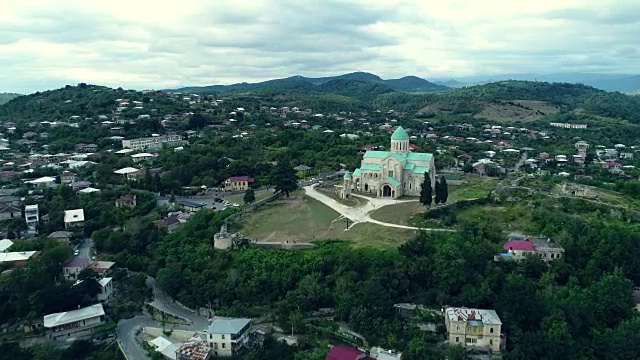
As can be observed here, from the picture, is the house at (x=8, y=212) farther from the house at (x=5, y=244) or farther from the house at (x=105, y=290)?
the house at (x=105, y=290)

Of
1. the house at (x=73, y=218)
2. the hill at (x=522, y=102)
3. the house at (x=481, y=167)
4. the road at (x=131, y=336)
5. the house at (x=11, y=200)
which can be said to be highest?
the hill at (x=522, y=102)

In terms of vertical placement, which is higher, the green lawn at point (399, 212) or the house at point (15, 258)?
the green lawn at point (399, 212)

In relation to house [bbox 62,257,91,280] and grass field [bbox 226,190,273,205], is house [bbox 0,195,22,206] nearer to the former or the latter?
house [bbox 62,257,91,280]

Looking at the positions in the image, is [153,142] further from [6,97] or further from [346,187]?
[6,97]

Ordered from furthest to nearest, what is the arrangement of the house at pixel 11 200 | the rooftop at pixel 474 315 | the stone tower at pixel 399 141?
the stone tower at pixel 399 141
the house at pixel 11 200
the rooftop at pixel 474 315

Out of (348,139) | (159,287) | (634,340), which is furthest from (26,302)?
(348,139)

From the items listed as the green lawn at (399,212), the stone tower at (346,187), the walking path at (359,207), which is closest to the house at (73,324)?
the walking path at (359,207)

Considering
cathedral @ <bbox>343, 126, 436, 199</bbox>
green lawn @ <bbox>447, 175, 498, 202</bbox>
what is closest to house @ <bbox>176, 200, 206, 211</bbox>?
cathedral @ <bbox>343, 126, 436, 199</bbox>
